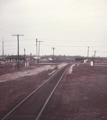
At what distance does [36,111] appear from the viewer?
25.5 ft

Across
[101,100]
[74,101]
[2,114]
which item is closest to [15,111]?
[2,114]

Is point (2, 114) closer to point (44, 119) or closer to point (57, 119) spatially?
point (44, 119)

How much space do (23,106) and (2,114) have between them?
1.43 metres

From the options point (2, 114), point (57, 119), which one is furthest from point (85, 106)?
point (2, 114)

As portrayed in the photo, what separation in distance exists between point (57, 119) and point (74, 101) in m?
3.32

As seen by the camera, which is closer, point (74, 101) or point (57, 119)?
point (57, 119)

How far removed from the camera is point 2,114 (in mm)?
7426

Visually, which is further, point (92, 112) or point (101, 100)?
point (101, 100)

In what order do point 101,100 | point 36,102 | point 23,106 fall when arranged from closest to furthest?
1. point 23,106
2. point 36,102
3. point 101,100

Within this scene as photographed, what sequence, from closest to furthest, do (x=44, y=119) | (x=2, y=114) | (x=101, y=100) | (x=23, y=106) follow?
(x=44, y=119)
(x=2, y=114)
(x=23, y=106)
(x=101, y=100)

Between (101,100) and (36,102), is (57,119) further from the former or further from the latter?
(101,100)

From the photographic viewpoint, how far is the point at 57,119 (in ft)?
22.4

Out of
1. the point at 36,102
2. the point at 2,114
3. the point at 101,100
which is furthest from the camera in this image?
the point at 101,100

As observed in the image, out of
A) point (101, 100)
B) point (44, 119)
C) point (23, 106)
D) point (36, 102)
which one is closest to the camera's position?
point (44, 119)
